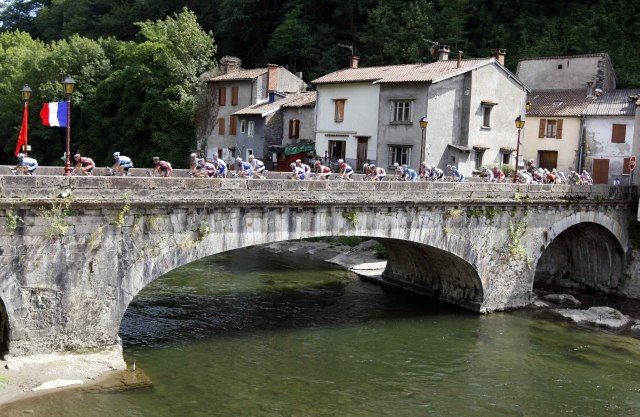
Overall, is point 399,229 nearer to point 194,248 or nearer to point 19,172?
point 194,248

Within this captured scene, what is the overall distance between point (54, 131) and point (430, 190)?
170ft

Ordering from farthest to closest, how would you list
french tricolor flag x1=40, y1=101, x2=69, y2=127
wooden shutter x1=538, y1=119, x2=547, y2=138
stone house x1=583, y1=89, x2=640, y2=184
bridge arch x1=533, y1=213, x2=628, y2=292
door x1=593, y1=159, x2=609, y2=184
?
wooden shutter x1=538, y1=119, x2=547, y2=138, door x1=593, y1=159, x2=609, y2=184, stone house x1=583, y1=89, x2=640, y2=184, bridge arch x1=533, y1=213, x2=628, y2=292, french tricolor flag x1=40, y1=101, x2=69, y2=127

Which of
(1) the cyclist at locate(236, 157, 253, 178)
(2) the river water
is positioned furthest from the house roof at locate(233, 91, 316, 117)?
(1) the cyclist at locate(236, 157, 253, 178)

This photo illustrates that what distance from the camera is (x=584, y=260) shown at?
36938mm

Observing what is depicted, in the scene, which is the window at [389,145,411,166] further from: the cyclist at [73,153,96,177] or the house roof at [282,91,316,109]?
the cyclist at [73,153,96,177]

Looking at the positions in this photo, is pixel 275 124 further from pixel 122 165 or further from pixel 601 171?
pixel 122 165

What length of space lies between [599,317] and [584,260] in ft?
26.3

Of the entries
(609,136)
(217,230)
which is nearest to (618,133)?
(609,136)

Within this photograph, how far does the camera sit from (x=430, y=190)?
87.7 feet

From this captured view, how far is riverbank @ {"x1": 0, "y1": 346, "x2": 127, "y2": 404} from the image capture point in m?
17.1

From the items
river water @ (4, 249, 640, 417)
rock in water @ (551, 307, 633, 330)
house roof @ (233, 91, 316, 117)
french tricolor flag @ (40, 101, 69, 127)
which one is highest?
house roof @ (233, 91, 316, 117)

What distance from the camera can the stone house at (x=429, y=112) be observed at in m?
42.5

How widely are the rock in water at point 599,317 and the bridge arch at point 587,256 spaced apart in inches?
161

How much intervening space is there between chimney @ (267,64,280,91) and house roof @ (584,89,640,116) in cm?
2430
